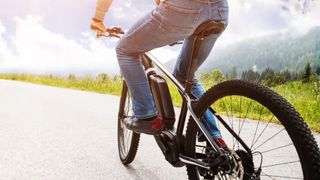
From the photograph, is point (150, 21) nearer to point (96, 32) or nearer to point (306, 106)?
point (96, 32)

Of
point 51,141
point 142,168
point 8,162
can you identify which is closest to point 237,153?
point 142,168

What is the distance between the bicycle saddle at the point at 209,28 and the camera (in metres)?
3.45

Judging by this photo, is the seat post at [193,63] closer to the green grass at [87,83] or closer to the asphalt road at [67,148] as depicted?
the asphalt road at [67,148]

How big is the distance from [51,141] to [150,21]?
120 inches

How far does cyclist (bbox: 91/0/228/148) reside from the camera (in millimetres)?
3434

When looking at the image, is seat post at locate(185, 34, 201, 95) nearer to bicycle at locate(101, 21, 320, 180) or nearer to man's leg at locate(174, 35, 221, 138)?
bicycle at locate(101, 21, 320, 180)

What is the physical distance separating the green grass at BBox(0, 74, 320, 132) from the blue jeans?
1.28 ft

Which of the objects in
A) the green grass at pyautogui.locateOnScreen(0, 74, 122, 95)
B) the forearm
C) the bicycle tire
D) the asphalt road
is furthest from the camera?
the green grass at pyautogui.locateOnScreen(0, 74, 122, 95)

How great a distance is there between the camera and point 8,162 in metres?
5.06

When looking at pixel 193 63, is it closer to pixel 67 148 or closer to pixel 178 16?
pixel 178 16

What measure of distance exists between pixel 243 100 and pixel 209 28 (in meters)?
0.50

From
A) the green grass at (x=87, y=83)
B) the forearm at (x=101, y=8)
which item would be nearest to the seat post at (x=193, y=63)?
the forearm at (x=101, y=8)

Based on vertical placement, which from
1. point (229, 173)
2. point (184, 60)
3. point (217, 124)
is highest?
point (184, 60)

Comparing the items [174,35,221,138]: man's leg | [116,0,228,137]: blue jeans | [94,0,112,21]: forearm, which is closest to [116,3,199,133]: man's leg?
[116,0,228,137]: blue jeans
